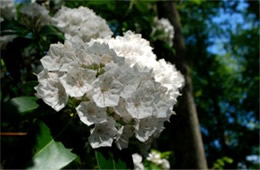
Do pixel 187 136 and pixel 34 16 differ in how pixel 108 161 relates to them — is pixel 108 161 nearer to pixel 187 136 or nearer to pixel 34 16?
pixel 34 16

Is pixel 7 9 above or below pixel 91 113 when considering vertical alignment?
above

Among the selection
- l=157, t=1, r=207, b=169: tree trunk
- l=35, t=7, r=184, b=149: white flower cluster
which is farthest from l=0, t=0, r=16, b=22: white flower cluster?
l=157, t=1, r=207, b=169: tree trunk

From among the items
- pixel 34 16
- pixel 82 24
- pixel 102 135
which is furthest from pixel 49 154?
pixel 34 16

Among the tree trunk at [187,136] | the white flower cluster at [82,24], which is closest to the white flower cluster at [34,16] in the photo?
the white flower cluster at [82,24]

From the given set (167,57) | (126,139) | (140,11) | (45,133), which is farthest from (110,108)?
(167,57)

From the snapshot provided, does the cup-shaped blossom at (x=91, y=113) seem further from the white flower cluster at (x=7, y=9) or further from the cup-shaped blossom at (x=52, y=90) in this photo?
the white flower cluster at (x=7, y=9)

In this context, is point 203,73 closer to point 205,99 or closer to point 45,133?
point 205,99
